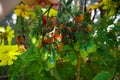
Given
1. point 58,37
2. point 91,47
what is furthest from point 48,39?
point 91,47

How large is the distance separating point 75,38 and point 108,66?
9.9 inches

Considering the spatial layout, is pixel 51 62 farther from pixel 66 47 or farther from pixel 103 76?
pixel 103 76

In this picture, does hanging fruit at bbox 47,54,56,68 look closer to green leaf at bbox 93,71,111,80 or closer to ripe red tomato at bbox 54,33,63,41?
ripe red tomato at bbox 54,33,63,41

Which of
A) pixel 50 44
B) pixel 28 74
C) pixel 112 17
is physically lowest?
pixel 28 74

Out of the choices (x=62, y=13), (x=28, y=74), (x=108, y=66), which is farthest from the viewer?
(x=28, y=74)

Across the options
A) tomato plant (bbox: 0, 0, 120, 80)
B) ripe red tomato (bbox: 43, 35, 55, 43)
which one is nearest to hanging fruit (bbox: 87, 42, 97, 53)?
tomato plant (bbox: 0, 0, 120, 80)

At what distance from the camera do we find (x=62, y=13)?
1.12m

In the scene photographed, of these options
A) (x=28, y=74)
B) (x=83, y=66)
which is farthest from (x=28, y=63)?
(x=83, y=66)

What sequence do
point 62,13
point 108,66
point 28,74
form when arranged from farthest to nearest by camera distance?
point 28,74 → point 108,66 → point 62,13

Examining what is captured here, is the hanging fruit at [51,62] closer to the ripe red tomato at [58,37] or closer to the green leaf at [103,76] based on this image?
the ripe red tomato at [58,37]

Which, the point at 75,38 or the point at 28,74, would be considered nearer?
the point at 75,38

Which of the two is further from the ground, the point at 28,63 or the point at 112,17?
the point at 112,17

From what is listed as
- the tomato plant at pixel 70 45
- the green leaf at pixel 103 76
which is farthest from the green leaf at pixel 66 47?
the green leaf at pixel 103 76

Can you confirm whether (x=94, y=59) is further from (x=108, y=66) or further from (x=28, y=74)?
(x=28, y=74)
